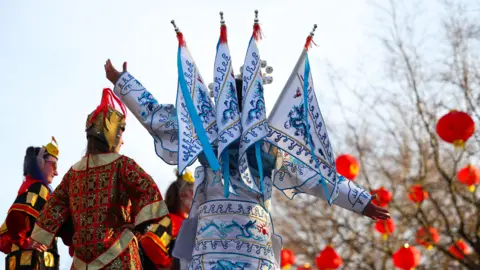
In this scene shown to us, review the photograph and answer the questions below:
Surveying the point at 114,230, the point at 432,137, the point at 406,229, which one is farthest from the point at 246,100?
the point at 406,229

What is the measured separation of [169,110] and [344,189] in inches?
38.1

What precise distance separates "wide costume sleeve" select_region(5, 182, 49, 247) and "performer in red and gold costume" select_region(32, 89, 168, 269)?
3.14 feet

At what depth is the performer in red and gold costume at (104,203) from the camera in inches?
176

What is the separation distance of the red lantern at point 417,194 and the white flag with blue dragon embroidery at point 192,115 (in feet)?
32.2

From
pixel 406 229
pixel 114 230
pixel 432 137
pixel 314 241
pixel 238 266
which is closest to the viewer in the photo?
pixel 238 266

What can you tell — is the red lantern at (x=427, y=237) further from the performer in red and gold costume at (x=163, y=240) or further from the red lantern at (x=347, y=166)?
the performer in red and gold costume at (x=163, y=240)

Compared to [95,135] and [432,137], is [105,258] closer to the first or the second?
[95,135]

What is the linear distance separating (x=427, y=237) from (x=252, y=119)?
986 centimetres

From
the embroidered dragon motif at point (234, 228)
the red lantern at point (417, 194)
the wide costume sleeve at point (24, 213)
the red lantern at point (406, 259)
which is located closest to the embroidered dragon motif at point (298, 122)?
the embroidered dragon motif at point (234, 228)

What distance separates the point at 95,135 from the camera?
4.67 m

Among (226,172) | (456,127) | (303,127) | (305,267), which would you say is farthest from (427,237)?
(226,172)

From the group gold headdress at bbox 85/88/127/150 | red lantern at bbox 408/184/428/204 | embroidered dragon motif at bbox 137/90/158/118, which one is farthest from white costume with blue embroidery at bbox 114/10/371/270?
red lantern at bbox 408/184/428/204

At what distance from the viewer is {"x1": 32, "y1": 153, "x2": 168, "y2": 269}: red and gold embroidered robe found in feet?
14.6

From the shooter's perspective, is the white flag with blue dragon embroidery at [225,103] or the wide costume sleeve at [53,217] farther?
the wide costume sleeve at [53,217]
